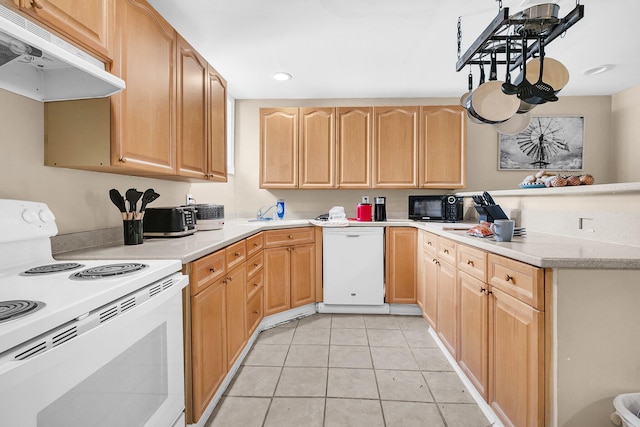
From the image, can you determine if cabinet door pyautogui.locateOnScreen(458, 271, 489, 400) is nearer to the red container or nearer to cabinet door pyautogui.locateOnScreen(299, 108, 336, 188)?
the red container

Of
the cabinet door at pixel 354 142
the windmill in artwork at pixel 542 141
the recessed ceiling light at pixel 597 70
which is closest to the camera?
the recessed ceiling light at pixel 597 70

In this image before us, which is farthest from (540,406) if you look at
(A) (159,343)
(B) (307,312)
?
(B) (307,312)

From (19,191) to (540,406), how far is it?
2325mm

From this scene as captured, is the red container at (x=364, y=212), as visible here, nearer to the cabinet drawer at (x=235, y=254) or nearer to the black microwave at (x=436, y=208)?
the black microwave at (x=436, y=208)

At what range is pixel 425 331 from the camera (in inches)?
109

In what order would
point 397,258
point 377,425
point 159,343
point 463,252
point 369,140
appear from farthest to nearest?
point 369,140 → point 397,258 → point 463,252 → point 377,425 → point 159,343

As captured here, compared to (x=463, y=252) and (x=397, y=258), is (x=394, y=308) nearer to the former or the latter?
(x=397, y=258)

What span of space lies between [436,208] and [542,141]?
1.72 m

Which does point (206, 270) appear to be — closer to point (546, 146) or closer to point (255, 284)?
point (255, 284)

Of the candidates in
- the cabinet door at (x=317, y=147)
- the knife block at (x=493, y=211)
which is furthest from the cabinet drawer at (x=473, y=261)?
the cabinet door at (x=317, y=147)

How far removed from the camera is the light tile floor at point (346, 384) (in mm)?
1654

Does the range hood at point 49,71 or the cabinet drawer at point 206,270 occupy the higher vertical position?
the range hood at point 49,71

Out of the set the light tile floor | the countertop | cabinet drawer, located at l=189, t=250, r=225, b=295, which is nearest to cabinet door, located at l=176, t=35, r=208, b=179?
the countertop

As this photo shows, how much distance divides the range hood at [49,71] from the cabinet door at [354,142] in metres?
2.39
